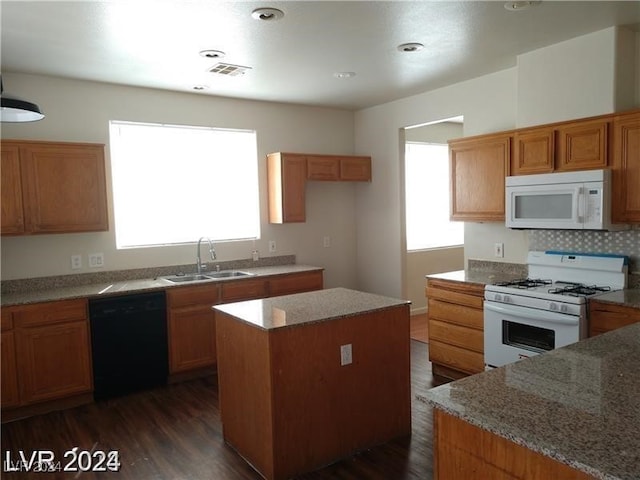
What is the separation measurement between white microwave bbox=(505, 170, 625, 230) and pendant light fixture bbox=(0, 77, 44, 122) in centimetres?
325

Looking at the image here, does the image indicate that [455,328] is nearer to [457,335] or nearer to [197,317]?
[457,335]

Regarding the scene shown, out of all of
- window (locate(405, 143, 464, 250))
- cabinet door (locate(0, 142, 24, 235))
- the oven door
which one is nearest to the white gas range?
the oven door

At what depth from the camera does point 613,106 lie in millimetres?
3316

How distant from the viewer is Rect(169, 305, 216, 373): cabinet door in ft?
13.6

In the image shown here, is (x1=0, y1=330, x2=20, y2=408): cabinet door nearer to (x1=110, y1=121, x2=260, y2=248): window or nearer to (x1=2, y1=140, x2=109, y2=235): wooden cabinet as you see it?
(x1=2, y1=140, x2=109, y2=235): wooden cabinet

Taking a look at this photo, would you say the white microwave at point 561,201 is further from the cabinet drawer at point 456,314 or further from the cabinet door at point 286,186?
the cabinet door at point 286,186

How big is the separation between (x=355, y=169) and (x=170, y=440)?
11.7 feet

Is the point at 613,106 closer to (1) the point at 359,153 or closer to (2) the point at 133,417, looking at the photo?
(1) the point at 359,153

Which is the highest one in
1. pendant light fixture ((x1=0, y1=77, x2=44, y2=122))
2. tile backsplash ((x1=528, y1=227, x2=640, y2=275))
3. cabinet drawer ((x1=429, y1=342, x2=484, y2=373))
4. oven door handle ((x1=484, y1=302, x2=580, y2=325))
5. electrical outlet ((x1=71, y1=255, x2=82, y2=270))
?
pendant light fixture ((x1=0, y1=77, x2=44, y2=122))

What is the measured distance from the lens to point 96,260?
429 cm

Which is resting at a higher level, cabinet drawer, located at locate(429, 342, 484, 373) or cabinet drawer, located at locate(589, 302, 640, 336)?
cabinet drawer, located at locate(589, 302, 640, 336)

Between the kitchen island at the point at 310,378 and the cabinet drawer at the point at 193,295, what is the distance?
50.3 inches

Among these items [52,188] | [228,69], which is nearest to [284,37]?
[228,69]

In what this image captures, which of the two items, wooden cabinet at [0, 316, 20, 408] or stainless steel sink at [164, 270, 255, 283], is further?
stainless steel sink at [164, 270, 255, 283]
